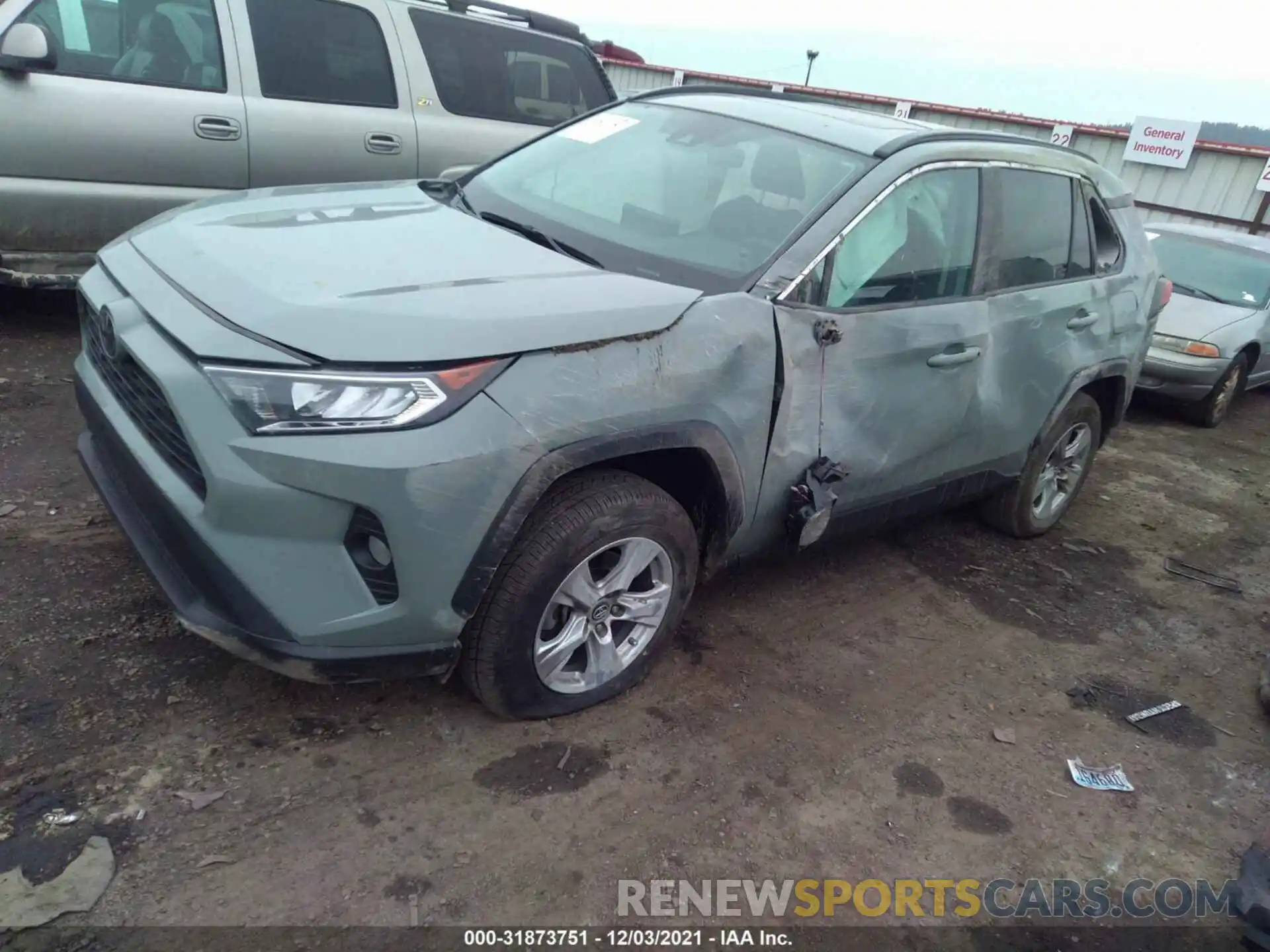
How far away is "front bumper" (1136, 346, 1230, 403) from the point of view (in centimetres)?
725

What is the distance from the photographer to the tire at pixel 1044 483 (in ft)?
14.1

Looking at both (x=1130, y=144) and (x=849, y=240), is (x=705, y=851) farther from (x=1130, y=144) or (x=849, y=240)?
(x=1130, y=144)

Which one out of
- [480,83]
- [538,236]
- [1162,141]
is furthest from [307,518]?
[1162,141]

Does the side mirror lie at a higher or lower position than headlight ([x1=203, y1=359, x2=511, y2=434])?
higher

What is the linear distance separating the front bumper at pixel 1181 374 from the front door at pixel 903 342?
453 centimetres

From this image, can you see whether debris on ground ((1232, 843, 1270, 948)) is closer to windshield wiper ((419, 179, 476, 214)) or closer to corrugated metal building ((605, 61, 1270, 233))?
windshield wiper ((419, 179, 476, 214))

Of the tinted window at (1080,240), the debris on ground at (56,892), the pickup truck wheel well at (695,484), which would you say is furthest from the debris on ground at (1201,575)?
the debris on ground at (56,892)

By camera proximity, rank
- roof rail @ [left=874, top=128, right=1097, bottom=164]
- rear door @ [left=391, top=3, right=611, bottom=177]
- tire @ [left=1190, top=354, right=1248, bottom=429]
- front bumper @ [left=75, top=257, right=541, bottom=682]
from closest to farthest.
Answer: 1. front bumper @ [left=75, top=257, right=541, bottom=682]
2. roof rail @ [left=874, top=128, right=1097, bottom=164]
3. rear door @ [left=391, top=3, right=611, bottom=177]
4. tire @ [left=1190, top=354, right=1248, bottom=429]

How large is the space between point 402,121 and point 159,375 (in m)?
3.92

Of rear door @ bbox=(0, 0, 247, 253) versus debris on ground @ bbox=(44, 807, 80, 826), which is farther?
rear door @ bbox=(0, 0, 247, 253)

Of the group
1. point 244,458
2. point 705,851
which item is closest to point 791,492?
point 705,851

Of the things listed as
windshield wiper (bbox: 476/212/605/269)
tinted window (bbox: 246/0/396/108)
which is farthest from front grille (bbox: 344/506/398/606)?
tinted window (bbox: 246/0/396/108)

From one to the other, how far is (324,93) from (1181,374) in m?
6.53

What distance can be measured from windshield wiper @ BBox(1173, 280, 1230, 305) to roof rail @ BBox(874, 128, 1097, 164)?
4.84 meters
